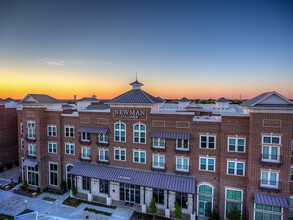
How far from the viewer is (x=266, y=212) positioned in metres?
17.4

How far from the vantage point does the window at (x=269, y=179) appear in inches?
676

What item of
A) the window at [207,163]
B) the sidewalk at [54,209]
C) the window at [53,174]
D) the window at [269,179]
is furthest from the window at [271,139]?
the window at [53,174]

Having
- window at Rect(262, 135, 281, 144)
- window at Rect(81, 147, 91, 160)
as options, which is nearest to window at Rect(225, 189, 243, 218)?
window at Rect(262, 135, 281, 144)

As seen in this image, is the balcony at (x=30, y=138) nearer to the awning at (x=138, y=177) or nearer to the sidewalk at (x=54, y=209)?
the awning at (x=138, y=177)

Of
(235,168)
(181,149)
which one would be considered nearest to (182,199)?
(181,149)

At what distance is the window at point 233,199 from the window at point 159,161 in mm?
7788

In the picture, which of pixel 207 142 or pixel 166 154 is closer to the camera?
pixel 207 142

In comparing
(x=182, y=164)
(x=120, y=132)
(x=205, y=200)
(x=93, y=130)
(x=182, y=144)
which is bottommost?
(x=205, y=200)

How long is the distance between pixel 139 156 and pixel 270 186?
47.4 feet

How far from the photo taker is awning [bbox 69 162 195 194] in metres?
19.9

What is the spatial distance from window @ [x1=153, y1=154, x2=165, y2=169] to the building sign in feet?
17.3

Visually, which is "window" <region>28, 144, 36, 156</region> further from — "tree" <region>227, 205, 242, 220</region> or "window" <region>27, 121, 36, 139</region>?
"tree" <region>227, 205, 242, 220</region>

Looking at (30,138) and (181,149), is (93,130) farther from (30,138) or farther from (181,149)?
(181,149)

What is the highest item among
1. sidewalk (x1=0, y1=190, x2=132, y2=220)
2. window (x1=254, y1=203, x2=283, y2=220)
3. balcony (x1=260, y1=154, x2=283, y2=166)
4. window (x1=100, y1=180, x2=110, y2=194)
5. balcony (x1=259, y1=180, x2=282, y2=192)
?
balcony (x1=260, y1=154, x2=283, y2=166)
